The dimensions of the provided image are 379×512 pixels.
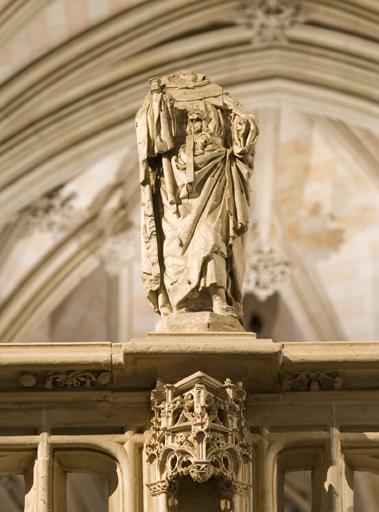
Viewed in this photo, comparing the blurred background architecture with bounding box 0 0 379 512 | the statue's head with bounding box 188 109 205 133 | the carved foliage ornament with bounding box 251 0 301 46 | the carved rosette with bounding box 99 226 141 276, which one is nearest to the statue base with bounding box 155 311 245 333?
the statue's head with bounding box 188 109 205 133

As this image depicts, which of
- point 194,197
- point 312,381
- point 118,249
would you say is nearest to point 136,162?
point 118,249

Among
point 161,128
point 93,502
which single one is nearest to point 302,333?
point 93,502

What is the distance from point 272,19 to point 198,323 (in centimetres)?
917

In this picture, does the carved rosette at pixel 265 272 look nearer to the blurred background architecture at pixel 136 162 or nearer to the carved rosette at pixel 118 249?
the blurred background architecture at pixel 136 162

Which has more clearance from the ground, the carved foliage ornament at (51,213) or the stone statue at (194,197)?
the carved foliage ornament at (51,213)

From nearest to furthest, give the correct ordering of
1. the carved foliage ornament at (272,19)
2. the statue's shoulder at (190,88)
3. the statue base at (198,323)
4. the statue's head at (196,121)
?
the statue base at (198,323) → the statue's head at (196,121) → the statue's shoulder at (190,88) → the carved foliage ornament at (272,19)

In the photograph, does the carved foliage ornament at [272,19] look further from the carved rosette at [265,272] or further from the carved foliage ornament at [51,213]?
the carved rosette at [265,272]

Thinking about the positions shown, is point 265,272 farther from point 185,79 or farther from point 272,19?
point 185,79

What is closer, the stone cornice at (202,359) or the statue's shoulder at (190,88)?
the stone cornice at (202,359)

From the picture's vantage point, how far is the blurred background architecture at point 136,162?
1681 centimetres

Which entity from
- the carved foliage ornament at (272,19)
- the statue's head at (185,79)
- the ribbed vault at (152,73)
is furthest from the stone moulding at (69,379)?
the carved foliage ornament at (272,19)

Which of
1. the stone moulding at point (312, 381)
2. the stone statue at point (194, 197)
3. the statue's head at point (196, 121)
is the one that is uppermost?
the statue's head at point (196, 121)

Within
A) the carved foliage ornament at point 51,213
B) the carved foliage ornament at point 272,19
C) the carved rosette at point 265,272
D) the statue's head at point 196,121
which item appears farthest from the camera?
the carved rosette at point 265,272

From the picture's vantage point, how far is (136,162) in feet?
66.4
